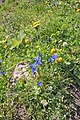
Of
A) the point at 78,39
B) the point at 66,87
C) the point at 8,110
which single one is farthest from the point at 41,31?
the point at 8,110

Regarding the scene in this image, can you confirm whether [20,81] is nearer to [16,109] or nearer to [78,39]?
[16,109]

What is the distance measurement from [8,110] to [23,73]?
41cm

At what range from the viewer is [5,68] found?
2984 mm

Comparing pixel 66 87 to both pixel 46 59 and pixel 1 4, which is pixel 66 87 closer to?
pixel 46 59

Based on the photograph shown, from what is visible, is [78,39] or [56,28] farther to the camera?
[56,28]

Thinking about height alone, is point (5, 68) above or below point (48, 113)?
above

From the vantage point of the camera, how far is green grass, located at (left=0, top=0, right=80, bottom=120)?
266 centimetres

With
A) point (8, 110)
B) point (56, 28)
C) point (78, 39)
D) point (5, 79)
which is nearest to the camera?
point (8, 110)

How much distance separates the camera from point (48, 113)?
8.68 ft

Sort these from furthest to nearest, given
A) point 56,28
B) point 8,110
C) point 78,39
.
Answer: point 56,28 → point 78,39 → point 8,110

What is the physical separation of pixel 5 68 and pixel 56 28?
800 mm

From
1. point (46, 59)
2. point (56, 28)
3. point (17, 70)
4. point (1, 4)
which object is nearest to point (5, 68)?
point (17, 70)

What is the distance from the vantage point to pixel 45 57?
2.92 metres

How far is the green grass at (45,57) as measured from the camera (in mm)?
2662
